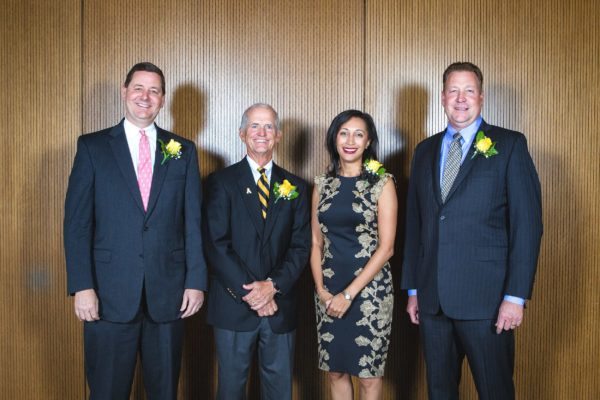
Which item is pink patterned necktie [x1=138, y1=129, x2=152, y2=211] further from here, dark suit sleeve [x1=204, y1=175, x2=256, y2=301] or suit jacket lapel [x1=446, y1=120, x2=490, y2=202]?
suit jacket lapel [x1=446, y1=120, x2=490, y2=202]

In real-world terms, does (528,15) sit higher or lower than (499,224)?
higher

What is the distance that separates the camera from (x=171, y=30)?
3.50m

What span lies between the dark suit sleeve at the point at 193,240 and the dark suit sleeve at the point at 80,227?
1.34 feet

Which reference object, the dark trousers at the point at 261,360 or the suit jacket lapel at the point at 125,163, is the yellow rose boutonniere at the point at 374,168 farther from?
the suit jacket lapel at the point at 125,163

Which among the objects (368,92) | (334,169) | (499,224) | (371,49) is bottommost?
(499,224)

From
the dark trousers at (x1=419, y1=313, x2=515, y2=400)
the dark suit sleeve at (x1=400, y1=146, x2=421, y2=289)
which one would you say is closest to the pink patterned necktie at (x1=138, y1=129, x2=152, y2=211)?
the dark suit sleeve at (x1=400, y1=146, x2=421, y2=289)

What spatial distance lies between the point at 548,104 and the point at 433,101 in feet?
2.21

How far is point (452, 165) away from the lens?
2.58 meters

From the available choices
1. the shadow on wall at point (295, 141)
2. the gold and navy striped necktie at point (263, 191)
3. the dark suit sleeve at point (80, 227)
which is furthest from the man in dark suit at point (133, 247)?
the shadow on wall at point (295, 141)

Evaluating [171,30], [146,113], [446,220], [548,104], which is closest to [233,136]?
[171,30]

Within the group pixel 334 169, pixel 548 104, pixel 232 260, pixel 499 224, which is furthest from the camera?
pixel 548 104

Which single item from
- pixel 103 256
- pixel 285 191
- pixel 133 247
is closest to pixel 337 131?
pixel 285 191

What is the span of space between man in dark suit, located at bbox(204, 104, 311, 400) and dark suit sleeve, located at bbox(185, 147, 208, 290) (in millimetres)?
115

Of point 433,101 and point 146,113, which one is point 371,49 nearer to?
point 433,101
